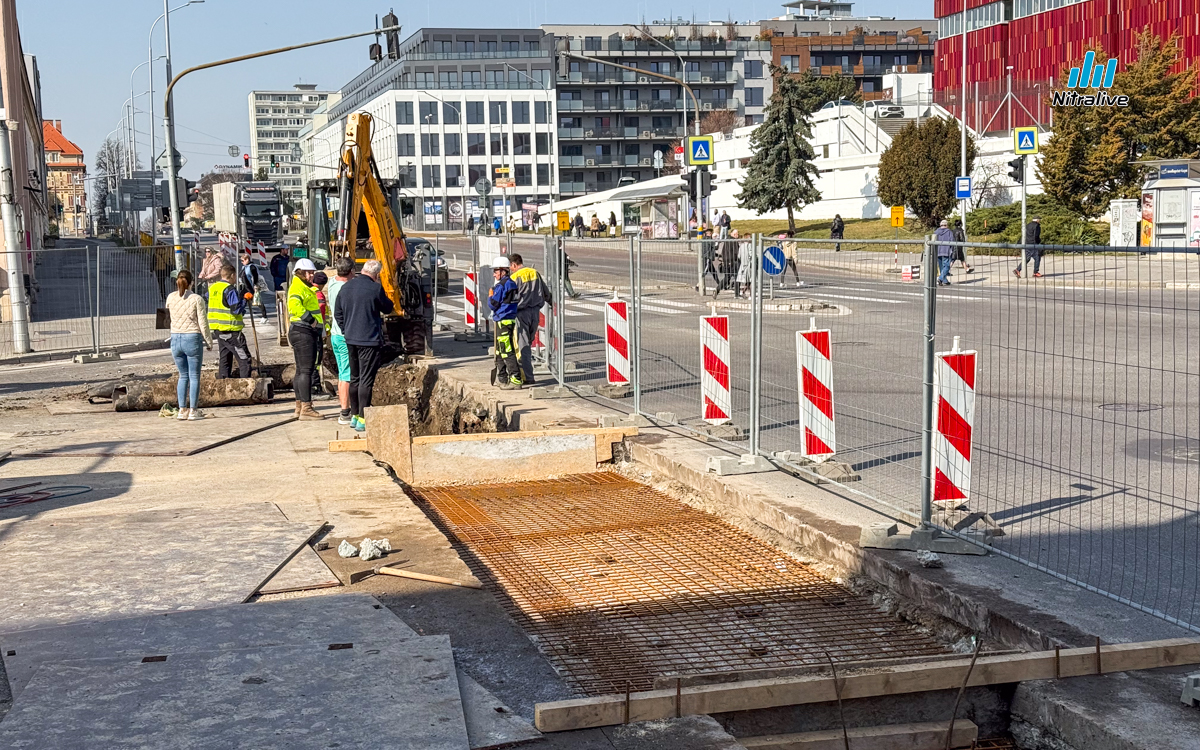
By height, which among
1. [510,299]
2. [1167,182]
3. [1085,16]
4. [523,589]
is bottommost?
[523,589]

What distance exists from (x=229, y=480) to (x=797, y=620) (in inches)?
221

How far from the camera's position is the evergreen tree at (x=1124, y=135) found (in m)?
41.6

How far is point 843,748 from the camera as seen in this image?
464 cm

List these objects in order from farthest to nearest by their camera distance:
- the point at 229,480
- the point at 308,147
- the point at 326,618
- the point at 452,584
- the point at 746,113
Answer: the point at 308,147
the point at 746,113
the point at 229,480
the point at 452,584
the point at 326,618

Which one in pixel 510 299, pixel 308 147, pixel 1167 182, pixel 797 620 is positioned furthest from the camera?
pixel 308 147

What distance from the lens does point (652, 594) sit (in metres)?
6.75

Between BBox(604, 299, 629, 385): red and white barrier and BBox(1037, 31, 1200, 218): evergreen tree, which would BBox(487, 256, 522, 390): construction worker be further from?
BBox(1037, 31, 1200, 218): evergreen tree

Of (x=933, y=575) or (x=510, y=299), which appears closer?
(x=933, y=575)

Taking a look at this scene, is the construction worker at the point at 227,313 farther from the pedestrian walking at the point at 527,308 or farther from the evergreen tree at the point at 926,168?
the evergreen tree at the point at 926,168

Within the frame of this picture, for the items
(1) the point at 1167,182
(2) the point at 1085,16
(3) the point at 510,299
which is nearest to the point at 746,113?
(2) the point at 1085,16

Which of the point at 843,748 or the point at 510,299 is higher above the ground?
the point at 510,299

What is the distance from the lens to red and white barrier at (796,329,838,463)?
865 cm

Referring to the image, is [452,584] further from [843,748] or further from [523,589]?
[843,748]

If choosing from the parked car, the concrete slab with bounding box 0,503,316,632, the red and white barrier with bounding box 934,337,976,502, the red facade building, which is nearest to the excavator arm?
the concrete slab with bounding box 0,503,316,632
